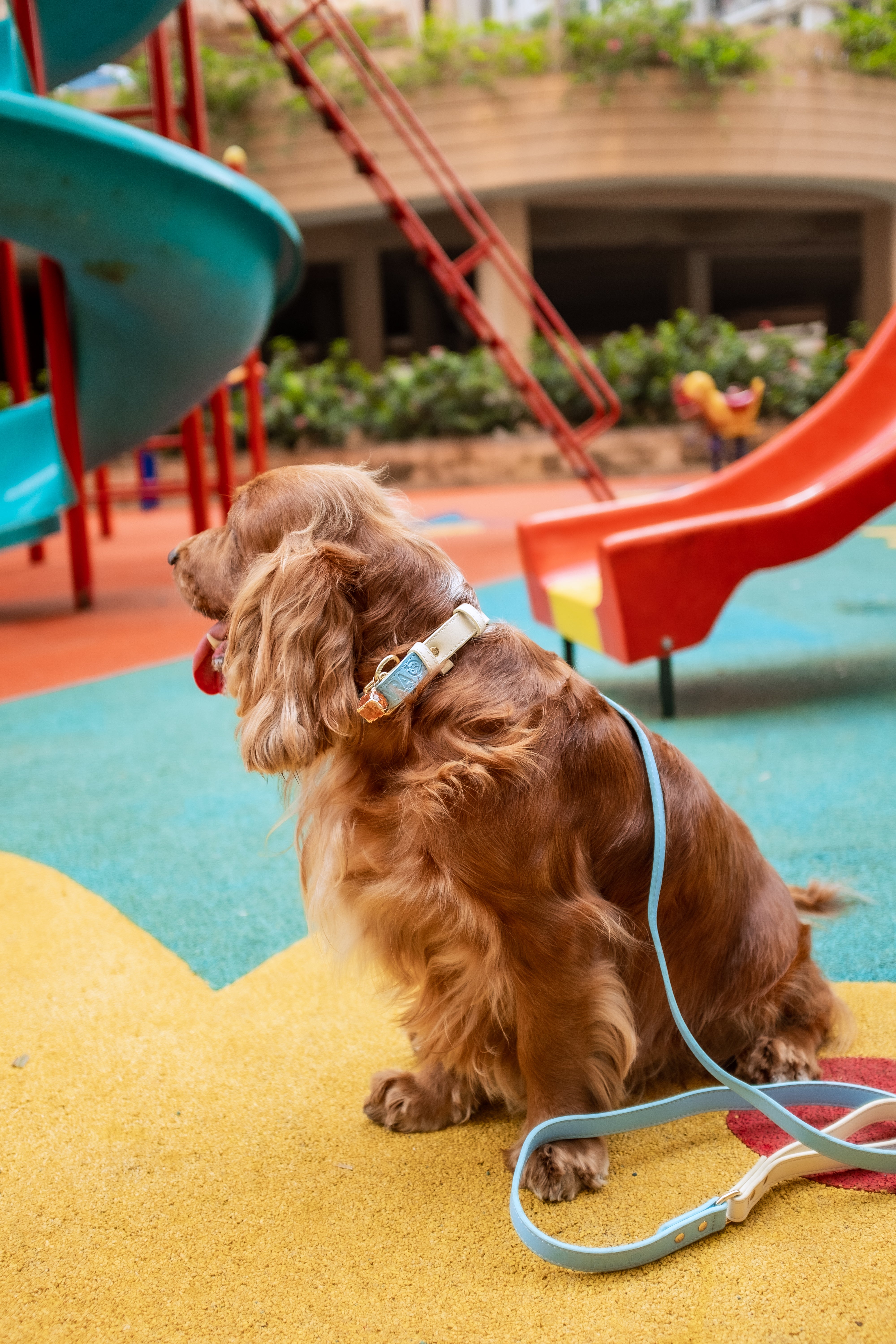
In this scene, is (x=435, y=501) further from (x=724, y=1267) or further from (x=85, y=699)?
(x=724, y=1267)

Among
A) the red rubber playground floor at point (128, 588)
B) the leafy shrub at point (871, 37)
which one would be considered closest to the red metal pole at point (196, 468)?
the red rubber playground floor at point (128, 588)

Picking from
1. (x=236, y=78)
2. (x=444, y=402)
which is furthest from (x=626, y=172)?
(x=236, y=78)

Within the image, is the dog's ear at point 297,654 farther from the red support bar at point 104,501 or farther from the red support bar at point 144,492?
the red support bar at point 104,501

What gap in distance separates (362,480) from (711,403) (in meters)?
9.02

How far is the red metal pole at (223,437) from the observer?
7289mm

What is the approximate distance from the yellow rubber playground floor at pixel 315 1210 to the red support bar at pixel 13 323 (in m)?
6.54

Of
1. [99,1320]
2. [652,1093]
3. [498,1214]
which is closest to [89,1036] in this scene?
[99,1320]

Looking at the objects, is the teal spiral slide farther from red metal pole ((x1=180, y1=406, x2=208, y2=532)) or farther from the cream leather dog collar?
the cream leather dog collar

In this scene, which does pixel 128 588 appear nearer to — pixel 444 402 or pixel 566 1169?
pixel 566 1169

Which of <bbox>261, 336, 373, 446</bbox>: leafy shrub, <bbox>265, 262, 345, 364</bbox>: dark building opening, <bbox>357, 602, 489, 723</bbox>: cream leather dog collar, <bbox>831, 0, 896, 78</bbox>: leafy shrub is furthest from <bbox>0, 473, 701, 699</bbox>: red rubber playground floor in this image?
<bbox>265, 262, 345, 364</bbox>: dark building opening

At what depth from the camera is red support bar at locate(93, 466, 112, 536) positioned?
386 inches

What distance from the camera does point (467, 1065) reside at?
171 centimetres

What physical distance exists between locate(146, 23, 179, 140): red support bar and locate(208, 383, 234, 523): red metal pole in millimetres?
1521

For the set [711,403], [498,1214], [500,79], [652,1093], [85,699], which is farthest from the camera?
Answer: [500,79]
